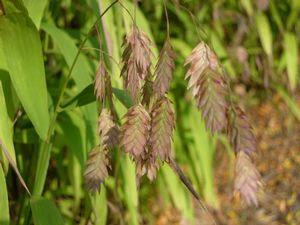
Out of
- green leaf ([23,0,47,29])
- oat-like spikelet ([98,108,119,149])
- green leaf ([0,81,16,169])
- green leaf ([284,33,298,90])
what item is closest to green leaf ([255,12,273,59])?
green leaf ([284,33,298,90])

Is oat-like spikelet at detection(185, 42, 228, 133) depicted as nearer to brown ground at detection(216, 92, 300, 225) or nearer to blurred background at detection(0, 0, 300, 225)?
blurred background at detection(0, 0, 300, 225)

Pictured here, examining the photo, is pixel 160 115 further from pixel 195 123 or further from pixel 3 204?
pixel 195 123

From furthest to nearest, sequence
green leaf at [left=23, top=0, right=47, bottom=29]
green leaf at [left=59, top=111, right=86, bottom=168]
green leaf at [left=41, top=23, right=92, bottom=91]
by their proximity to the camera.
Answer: green leaf at [left=59, top=111, right=86, bottom=168] < green leaf at [left=41, top=23, right=92, bottom=91] < green leaf at [left=23, top=0, right=47, bottom=29]

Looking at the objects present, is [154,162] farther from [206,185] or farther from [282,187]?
[282,187]

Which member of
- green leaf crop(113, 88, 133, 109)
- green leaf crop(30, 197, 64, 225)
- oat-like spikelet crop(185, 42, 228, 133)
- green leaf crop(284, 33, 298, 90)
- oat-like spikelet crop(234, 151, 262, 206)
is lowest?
green leaf crop(30, 197, 64, 225)

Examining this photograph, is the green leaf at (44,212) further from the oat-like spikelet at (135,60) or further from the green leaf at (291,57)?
the green leaf at (291,57)

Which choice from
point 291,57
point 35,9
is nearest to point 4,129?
point 35,9

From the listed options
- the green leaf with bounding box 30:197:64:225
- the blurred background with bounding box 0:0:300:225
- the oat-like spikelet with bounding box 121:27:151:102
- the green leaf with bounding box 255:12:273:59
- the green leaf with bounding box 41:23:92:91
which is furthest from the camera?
the green leaf with bounding box 255:12:273:59

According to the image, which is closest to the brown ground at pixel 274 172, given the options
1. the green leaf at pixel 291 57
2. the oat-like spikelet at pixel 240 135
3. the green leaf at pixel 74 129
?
the green leaf at pixel 291 57
